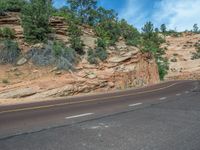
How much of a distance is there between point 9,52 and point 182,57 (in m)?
69.9

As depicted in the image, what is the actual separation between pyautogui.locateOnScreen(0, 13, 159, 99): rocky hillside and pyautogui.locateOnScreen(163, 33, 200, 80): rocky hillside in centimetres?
2888

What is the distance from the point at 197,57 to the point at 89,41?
186 feet

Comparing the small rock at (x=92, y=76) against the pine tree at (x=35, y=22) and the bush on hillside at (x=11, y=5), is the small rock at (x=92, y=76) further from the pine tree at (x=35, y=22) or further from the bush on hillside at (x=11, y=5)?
the bush on hillside at (x=11, y=5)

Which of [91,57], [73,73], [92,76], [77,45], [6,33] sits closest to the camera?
[73,73]

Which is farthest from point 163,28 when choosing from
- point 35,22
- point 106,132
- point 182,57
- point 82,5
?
point 106,132

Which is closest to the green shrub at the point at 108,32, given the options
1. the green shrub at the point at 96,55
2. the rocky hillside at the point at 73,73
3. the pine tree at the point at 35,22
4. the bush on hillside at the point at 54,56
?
the rocky hillside at the point at 73,73

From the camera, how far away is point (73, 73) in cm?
2708

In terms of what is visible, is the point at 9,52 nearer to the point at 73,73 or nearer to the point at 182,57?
the point at 73,73

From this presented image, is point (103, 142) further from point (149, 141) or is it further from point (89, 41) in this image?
point (89, 41)

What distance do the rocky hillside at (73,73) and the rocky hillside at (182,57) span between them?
28.9 metres

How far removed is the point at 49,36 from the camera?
3142 cm

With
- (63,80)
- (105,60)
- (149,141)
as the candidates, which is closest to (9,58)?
(63,80)

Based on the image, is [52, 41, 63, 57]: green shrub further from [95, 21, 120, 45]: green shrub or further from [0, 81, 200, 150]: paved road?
[0, 81, 200, 150]: paved road

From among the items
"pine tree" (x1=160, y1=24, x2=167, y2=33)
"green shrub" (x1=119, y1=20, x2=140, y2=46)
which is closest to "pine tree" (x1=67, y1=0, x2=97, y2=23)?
"green shrub" (x1=119, y1=20, x2=140, y2=46)
